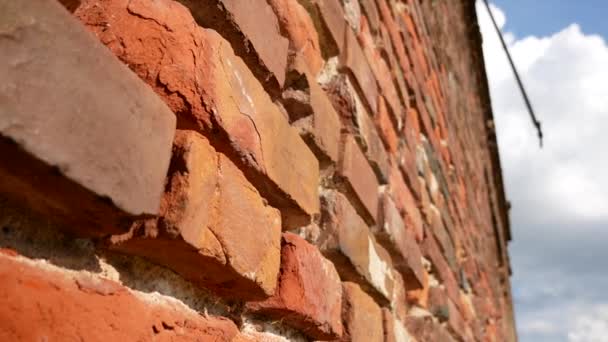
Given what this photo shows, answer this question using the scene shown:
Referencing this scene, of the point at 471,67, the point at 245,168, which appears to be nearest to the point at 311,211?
the point at 245,168

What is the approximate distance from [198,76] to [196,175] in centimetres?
9

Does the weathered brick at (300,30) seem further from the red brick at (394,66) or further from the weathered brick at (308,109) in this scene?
the red brick at (394,66)

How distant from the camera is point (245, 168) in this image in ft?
1.88

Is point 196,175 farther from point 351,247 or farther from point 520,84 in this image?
point 520,84

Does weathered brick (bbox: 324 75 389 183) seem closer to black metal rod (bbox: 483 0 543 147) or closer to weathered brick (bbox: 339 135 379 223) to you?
weathered brick (bbox: 339 135 379 223)

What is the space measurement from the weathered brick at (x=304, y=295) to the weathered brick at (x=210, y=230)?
1.4 inches

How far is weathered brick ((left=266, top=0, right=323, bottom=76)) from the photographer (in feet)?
2.50

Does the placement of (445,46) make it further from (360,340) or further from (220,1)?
(220,1)

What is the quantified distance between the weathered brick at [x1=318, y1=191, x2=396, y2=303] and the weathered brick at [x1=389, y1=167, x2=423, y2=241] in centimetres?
20

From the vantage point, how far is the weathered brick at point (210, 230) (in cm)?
46

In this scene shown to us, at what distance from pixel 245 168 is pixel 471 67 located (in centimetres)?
320

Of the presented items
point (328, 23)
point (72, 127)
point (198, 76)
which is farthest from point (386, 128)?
point (72, 127)

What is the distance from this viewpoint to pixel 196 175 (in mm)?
482

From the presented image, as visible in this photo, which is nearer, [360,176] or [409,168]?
[360,176]
